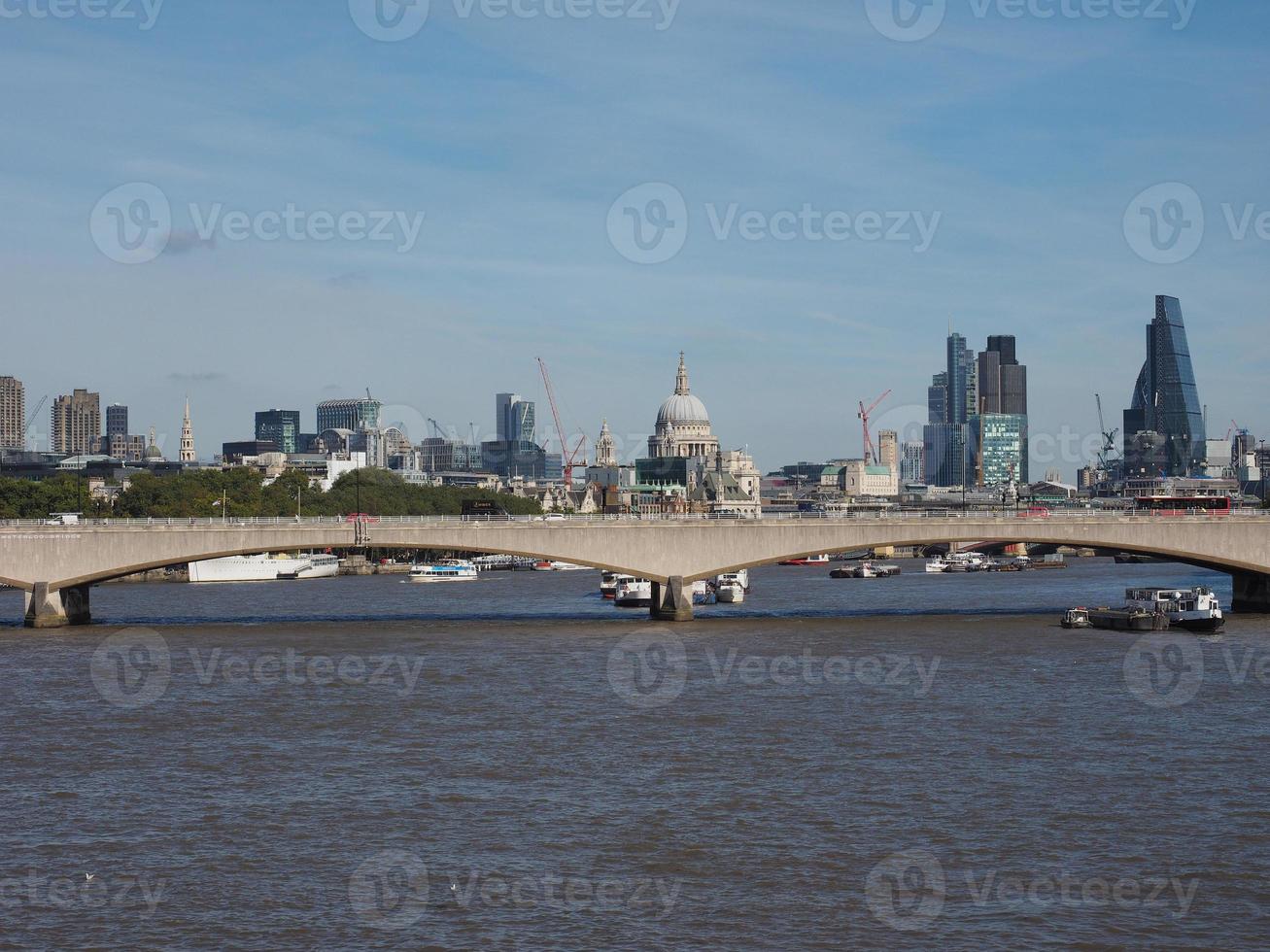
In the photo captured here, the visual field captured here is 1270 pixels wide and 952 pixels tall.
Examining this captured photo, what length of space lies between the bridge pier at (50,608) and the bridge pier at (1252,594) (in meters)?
63.3

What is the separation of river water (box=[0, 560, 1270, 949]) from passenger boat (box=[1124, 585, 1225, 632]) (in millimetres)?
7870

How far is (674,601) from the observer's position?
284ft

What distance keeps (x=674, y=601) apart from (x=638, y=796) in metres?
48.5

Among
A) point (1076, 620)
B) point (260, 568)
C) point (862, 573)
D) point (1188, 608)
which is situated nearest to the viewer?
point (1188, 608)

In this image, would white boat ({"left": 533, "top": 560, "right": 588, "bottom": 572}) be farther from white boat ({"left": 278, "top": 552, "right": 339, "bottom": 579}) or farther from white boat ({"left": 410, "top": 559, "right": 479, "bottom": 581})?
white boat ({"left": 410, "top": 559, "right": 479, "bottom": 581})

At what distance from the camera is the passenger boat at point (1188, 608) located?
77.6 metres

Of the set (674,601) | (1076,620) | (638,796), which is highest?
(674,601)

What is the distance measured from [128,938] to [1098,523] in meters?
67.9

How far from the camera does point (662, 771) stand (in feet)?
135

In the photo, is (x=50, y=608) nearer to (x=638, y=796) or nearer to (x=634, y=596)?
(x=634, y=596)

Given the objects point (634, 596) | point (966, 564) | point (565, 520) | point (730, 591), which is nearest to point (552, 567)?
point (966, 564)

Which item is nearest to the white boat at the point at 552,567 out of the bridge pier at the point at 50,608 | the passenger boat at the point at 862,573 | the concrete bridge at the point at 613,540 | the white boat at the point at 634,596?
the passenger boat at the point at 862,573

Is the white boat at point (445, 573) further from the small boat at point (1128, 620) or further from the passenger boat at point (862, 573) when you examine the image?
the small boat at point (1128, 620)

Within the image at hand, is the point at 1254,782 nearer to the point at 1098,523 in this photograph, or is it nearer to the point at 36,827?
the point at 36,827
